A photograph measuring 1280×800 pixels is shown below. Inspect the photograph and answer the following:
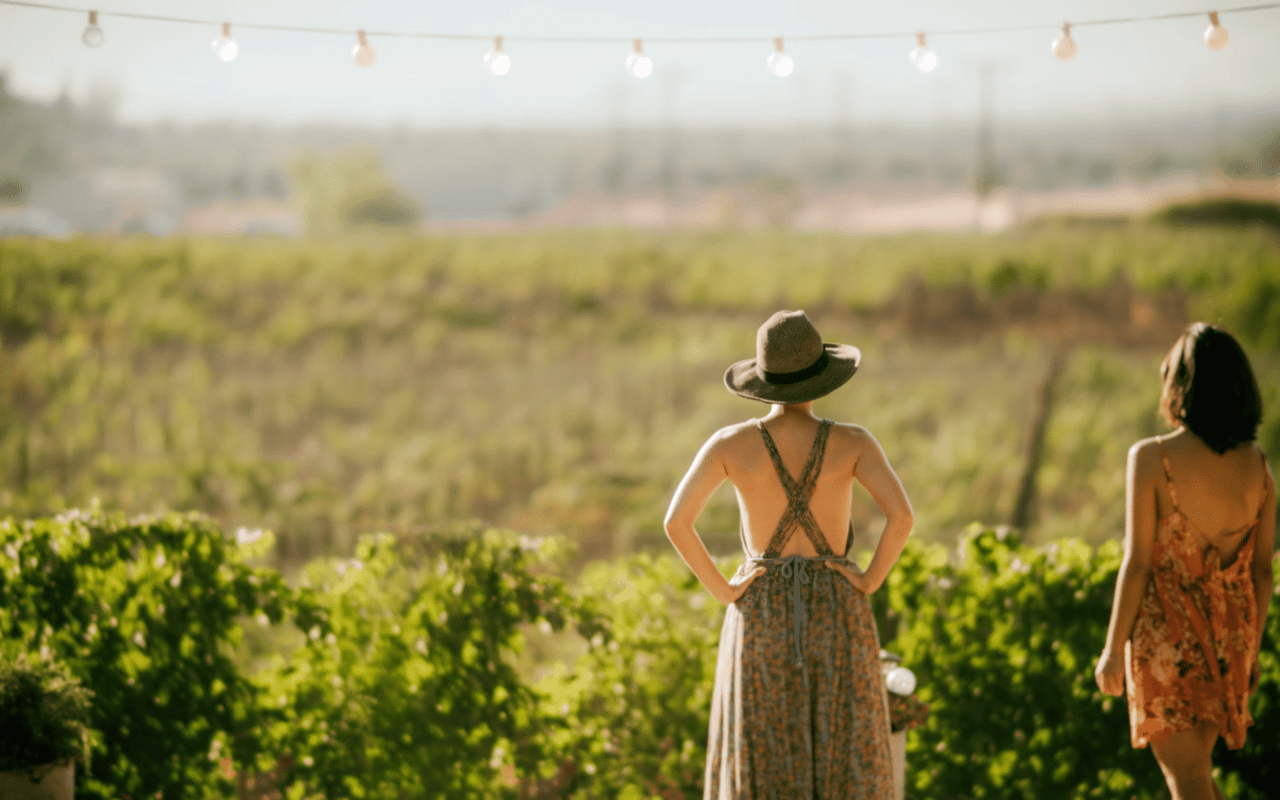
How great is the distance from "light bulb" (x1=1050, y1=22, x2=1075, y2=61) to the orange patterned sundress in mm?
2215

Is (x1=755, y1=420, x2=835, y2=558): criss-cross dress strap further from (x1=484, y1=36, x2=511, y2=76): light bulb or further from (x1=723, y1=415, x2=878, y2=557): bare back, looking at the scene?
(x1=484, y1=36, x2=511, y2=76): light bulb

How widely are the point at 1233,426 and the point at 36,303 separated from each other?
56.2 feet

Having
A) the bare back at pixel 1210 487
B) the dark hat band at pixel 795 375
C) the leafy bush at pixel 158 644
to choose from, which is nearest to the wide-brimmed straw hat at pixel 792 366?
the dark hat band at pixel 795 375

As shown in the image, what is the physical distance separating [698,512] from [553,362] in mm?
13012

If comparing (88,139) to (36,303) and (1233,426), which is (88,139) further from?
(1233,426)

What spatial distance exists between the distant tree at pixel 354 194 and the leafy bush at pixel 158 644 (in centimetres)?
1449

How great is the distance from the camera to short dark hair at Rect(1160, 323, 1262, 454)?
2.69 m

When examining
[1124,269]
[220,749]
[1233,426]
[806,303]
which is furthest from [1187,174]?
[220,749]

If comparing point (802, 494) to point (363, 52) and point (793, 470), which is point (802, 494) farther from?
point (363, 52)

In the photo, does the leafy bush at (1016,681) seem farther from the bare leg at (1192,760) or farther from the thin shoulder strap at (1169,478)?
the thin shoulder strap at (1169,478)

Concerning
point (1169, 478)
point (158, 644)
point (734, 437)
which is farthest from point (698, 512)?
point (158, 644)

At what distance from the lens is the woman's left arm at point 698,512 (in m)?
2.76

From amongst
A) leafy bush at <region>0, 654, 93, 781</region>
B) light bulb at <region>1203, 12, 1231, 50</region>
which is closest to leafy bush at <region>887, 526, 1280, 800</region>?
light bulb at <region>1203, 12, 1231, 50</region>

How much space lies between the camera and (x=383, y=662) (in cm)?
370
